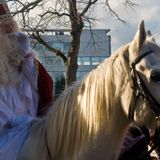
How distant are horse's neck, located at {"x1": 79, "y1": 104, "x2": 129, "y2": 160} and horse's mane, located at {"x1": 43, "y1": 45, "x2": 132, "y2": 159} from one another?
43 millimetres

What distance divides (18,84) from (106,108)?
93 cm

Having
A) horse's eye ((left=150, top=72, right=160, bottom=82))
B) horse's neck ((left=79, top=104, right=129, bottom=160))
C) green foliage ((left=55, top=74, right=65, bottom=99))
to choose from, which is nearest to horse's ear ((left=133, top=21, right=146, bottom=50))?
horse's eye ((left=150, top=72, right=160, bottom=82))

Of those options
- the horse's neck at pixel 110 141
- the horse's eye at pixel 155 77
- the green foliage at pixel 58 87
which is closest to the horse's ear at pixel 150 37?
the horse's eye at pixel 155 77

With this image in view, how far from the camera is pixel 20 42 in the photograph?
3.78 meters

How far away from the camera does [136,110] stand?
2.93 metres

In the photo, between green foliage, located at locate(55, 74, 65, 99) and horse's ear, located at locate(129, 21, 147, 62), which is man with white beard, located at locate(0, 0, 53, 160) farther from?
horse's ear, located at locate(129, 21, 147, 62)

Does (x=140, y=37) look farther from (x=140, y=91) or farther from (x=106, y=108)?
(x=106, y=108)

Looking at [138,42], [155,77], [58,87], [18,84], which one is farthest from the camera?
[58,87]

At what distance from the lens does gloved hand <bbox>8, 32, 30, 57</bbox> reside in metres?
3.74

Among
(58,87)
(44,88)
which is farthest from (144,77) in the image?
(58,87)

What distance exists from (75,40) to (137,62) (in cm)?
1040

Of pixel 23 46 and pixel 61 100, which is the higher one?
pixel 23 46

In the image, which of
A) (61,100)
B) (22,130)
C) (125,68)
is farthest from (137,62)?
(22,130)

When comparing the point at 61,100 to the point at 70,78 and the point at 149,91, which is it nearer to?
the point at 149,91
